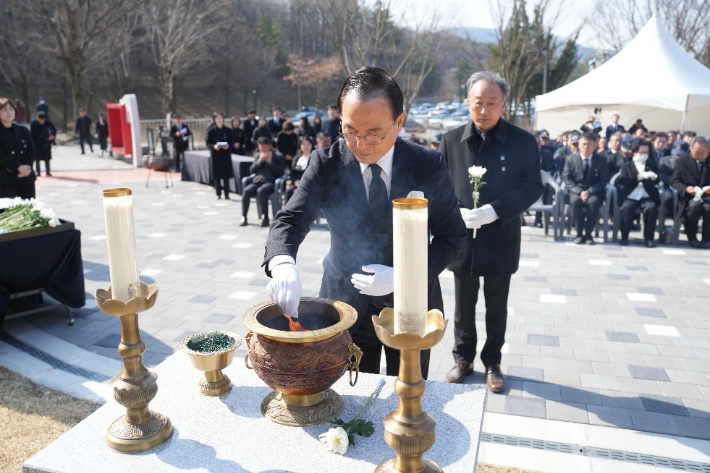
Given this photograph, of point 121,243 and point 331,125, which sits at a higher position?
point 331,125

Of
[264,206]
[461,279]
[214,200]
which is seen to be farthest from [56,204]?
[461,279]

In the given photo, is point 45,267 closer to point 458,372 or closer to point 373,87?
point 458,372

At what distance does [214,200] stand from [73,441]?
1122cm

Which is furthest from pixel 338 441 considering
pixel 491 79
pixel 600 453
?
pixel 491 79

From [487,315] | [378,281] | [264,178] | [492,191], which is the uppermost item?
[492,191]

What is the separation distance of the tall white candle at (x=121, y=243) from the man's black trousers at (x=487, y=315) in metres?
2.53

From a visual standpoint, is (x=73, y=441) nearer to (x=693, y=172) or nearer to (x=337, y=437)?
(x=337, y=437)

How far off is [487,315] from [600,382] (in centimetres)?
97

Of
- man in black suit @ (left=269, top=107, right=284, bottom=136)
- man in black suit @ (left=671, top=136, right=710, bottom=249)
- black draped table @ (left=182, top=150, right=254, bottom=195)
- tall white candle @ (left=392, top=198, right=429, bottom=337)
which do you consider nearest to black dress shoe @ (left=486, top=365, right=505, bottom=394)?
tall white candle @ (left=392, top=198, right=429, bottom=337)

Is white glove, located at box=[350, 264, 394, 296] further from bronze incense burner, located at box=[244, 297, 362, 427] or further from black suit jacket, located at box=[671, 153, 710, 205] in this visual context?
black suit jacket, located at box=[671, 153, 710, 205]

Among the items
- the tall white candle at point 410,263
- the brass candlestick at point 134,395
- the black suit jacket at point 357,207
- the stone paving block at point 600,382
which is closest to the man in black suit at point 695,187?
the stone paving block at point 600,382

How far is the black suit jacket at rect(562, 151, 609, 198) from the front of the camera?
331 inches

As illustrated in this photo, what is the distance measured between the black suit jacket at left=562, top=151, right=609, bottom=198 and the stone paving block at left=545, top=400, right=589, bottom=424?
5.77 m

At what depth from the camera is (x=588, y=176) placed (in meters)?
8.50
